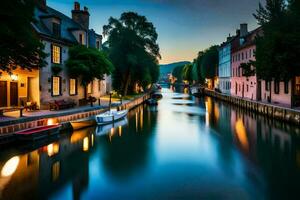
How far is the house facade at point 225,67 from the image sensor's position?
6571 cm

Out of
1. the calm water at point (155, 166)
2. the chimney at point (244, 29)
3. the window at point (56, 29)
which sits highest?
the chimney at point (244, 29)

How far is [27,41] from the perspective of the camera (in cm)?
1777

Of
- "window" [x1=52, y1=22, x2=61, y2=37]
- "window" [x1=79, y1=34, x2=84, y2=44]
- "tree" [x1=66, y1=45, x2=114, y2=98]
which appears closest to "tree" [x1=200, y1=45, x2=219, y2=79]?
"window" [x1=79, y1=34, x2=84, y2=44]

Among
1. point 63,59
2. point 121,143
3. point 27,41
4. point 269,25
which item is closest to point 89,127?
point 121,143

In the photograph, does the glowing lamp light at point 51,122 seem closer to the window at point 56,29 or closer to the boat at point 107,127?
the boat at point 107,127

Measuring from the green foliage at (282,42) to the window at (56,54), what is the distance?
2096cm

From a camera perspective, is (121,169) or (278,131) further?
(278,131)

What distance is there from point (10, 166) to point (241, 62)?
157 feet

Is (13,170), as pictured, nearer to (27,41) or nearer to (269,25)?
(27,41)

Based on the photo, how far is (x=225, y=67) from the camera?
6925 centimetres

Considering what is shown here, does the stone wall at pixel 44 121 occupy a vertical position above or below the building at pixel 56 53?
below

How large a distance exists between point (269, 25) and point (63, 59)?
73.0ft

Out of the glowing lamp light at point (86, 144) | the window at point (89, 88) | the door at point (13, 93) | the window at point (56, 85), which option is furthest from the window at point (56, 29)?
the glowing lamp light at point (86, 144)

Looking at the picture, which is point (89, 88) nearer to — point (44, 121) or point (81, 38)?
point (81, 38)
